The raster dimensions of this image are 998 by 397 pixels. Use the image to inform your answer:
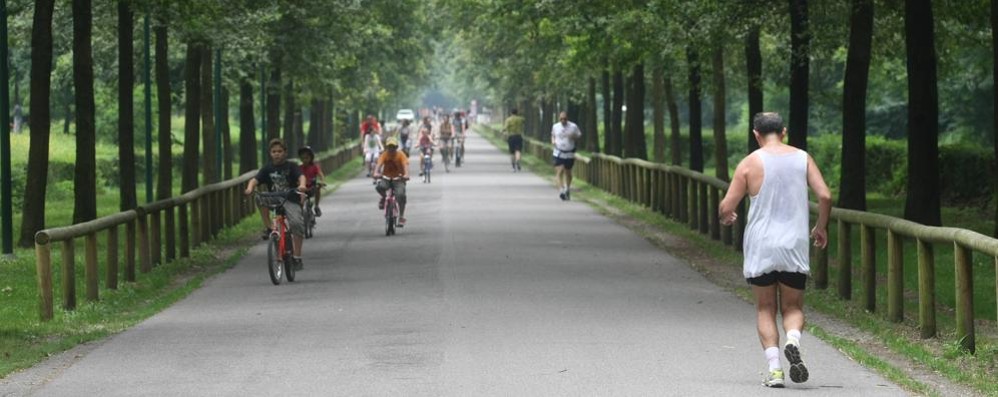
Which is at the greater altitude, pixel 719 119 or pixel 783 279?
pixel 719 119

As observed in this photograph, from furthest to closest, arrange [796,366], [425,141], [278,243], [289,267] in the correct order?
[425,141] < [289,267] < [278,243] < [796,366]

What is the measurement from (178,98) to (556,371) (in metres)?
36.4

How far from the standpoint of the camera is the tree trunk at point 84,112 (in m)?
23.6

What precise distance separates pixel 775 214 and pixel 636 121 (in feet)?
111

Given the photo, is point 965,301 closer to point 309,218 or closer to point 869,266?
point 869,266

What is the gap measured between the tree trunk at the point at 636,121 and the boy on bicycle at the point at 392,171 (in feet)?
45.7

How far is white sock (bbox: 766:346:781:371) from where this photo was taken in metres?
11.1

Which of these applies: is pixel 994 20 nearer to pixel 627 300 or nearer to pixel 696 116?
pixel 627 300

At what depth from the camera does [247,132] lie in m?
40.8

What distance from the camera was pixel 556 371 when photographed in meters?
11.9

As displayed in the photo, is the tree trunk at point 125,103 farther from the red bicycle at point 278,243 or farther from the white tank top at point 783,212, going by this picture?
the white tank top at point 783,212

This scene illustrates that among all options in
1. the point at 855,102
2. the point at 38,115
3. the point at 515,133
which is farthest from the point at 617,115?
the point at 38,115

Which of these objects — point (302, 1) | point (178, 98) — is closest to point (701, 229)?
point (302, 1)

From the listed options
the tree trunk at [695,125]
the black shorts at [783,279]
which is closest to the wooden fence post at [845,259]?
the black shorts at [783,279]
